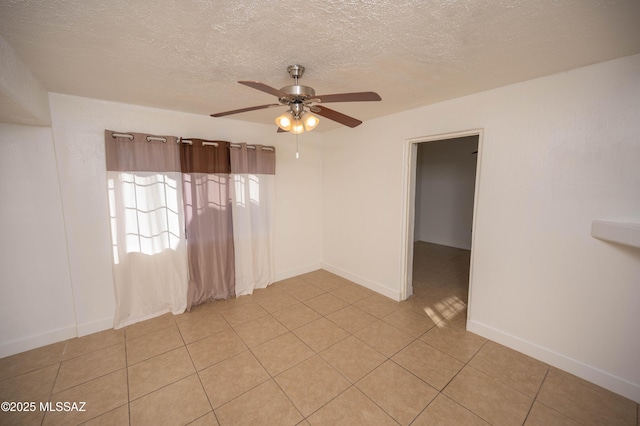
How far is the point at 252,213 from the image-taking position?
11.3 feet

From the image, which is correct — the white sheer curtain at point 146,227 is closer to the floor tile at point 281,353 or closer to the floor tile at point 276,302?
the floor tile at point 276,302

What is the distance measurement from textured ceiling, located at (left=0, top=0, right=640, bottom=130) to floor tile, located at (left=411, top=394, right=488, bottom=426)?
2.38 m

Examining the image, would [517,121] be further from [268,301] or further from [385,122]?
[268,301]

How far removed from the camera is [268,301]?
3.24m

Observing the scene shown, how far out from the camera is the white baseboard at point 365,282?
10.8 ft

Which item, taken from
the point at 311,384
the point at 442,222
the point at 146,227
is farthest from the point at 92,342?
the point at 442,222

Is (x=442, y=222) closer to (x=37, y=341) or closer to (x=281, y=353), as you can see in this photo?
(x=281, y=353)

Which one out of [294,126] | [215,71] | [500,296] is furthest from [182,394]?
[500,296]

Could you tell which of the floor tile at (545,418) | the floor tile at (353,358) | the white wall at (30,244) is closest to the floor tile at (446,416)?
the floor tile at (545,418)

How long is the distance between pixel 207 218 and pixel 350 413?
2.48 metres

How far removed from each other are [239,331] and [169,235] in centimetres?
135

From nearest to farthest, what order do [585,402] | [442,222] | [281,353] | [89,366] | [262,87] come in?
[262,87], [585,402], [89,366], [281,353], [442,222]

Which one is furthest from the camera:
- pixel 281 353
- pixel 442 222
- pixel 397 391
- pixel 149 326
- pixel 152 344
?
pixel 442 222

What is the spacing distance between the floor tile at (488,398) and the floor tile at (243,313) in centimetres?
199
